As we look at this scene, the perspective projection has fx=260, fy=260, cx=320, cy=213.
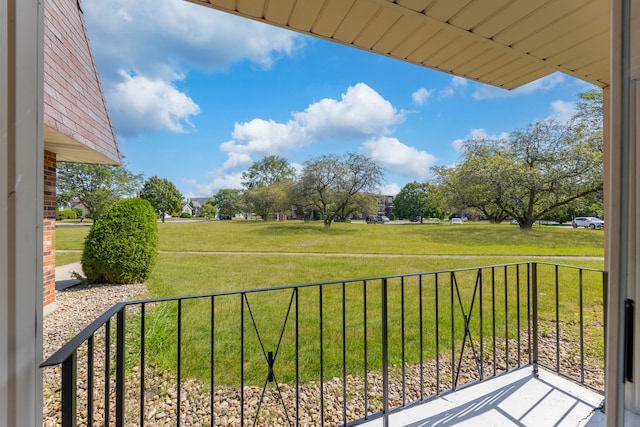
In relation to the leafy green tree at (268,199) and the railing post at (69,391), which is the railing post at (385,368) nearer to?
the railing post at (69,391)

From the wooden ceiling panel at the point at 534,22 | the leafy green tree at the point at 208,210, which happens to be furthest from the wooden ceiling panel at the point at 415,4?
the leafy green tree at the point at 208,210

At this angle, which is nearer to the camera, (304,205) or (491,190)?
(491,190)

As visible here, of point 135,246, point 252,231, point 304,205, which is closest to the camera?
point 135,246

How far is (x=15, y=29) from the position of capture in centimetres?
47

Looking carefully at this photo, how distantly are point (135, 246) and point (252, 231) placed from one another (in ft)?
17.5

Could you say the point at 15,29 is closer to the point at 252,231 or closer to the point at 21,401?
the point at 21,401

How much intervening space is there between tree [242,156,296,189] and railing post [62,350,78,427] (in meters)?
11.7

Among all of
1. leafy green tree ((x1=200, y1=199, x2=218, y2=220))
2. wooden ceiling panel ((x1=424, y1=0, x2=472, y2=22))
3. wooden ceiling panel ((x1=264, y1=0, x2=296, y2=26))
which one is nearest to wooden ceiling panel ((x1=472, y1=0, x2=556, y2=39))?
wooden ceiling panel ((x1=424, y1=0, x2=472, y2=22))

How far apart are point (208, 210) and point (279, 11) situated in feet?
38.8

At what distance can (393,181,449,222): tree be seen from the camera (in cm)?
916

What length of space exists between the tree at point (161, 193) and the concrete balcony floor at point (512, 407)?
8.44 metres

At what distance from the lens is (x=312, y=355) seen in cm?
255

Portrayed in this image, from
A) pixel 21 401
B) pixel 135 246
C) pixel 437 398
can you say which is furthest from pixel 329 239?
pixel 21 401

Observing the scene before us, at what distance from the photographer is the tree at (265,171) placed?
39.6ft
